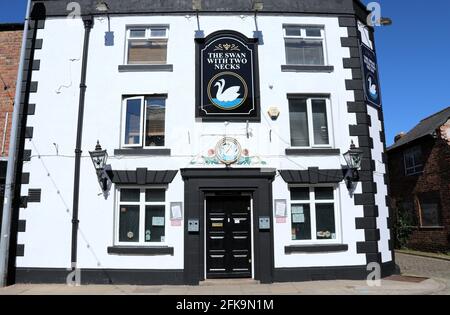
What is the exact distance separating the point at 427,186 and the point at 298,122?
425 inches

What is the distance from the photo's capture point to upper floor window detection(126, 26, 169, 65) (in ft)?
39.2

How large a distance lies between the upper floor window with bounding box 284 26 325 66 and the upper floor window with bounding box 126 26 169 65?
3861mm

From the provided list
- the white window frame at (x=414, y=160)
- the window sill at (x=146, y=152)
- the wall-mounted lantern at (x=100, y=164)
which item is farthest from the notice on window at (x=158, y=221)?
the white window frame at (x=414, y=160)

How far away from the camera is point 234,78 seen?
11672mm

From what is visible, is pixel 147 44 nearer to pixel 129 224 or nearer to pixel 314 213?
→ pixel 129 224

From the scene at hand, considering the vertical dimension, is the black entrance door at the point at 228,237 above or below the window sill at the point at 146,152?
below

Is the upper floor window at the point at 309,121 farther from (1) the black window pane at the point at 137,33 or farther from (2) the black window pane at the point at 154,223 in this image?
(1) the black window pane at the point at 137,33

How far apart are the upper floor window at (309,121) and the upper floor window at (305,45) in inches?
51.6

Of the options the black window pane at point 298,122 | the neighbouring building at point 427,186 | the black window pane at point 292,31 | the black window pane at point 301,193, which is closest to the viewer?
the black window pane at point 301,193

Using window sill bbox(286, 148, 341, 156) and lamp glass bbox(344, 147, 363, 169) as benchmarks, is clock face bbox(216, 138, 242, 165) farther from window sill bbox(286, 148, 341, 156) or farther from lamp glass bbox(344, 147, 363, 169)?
lamp glass bbox(344, 147, 363, 169)

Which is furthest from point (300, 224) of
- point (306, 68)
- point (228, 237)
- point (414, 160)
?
point (414, 160)

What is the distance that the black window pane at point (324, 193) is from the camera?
1130 centimetres

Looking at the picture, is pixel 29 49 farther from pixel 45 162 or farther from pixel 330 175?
pixel 330 175

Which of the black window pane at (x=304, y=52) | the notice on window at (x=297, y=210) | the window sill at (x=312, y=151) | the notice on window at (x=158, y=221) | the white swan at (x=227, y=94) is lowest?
the notice on window at (x=158, y=221)
